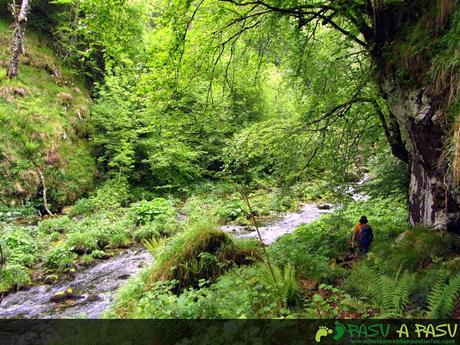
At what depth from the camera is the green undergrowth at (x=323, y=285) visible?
3.71 meters

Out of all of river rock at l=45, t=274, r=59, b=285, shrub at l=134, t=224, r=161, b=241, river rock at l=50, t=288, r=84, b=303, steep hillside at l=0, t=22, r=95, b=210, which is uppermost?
steep hillside at l=0, t=22, r=95, b=210

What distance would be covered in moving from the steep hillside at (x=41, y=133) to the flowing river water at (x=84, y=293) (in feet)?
16.9

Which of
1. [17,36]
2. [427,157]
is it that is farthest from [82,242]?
[17,36]

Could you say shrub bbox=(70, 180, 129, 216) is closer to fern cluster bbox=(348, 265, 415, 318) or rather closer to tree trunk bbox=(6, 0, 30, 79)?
tree trunk bbox=(6, 0, 30, 79)

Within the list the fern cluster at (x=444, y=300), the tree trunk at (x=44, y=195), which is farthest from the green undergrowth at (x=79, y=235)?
the fern cluster at (x=444, y=300)

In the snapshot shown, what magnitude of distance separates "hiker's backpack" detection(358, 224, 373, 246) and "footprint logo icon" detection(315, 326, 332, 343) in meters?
3.56

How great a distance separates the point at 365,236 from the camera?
6.75m

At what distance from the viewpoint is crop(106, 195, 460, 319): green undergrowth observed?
371 cm

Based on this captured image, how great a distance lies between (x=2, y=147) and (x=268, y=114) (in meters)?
14.6

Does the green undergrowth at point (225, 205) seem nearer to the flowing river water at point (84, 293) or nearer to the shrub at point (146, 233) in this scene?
the shrub at point (146, 233)

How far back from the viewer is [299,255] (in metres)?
6.65

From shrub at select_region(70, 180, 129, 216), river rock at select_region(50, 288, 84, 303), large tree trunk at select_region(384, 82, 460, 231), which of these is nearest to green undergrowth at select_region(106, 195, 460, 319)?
large tree trunk at select_region(384, 82, 460, 231)

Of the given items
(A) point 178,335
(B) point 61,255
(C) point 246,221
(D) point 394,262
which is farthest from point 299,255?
(C) point 246,221

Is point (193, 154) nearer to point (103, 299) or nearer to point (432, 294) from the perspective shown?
point (103, 299)
